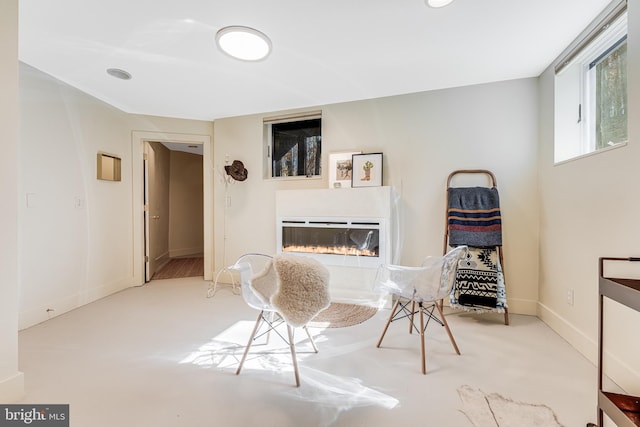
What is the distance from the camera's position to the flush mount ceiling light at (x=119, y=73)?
2.46 metres

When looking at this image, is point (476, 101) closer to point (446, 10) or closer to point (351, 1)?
point (446, 10)

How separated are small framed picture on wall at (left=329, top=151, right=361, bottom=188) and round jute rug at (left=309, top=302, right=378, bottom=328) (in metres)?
1.31

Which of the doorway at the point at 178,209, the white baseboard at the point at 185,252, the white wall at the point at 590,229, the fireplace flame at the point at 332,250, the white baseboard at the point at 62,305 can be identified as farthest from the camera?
the white baseboard at the point at 185,252

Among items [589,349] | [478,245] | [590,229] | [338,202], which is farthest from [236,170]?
[589,349]

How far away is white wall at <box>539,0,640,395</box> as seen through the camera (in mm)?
1493

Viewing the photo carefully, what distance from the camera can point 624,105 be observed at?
1.73m

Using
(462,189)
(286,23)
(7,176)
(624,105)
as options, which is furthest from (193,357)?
(624,105)

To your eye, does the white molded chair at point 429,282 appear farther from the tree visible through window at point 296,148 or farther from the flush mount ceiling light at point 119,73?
the flush mount ceiling light at point 119,73

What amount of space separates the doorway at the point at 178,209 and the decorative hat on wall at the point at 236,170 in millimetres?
1757

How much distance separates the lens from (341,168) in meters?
3.17

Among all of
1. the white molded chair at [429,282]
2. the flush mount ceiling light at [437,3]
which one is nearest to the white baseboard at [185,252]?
the white molded chair at [429,282]

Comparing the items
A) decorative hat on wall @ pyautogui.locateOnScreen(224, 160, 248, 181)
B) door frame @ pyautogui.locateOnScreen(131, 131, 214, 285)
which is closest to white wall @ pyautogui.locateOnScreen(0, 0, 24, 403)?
decorative hat on wall @ pyautogui.locateOnScreen(224, 160, 248, 181)

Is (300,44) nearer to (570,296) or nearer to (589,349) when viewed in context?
(570,296)

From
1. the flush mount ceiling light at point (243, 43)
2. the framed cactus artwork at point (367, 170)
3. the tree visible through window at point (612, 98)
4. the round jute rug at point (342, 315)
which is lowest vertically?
the round jute rug at point (342, 315)
